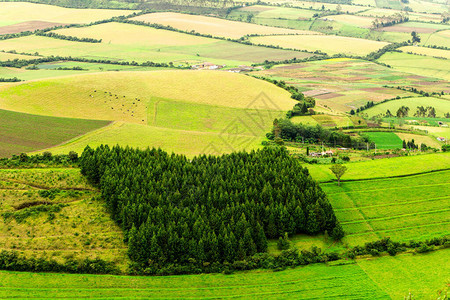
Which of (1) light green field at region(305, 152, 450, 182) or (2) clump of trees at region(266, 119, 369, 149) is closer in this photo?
(1) light green field at region(305, 152, 450, 182)

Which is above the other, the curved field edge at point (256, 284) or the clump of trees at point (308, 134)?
the clump of trees at point (308, 134)

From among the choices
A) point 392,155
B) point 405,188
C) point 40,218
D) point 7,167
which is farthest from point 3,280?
point 392,155

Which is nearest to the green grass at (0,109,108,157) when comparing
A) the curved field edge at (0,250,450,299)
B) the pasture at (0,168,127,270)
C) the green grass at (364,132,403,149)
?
the pasture at (0,168,127,270)

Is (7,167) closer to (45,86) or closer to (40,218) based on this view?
(40,218)

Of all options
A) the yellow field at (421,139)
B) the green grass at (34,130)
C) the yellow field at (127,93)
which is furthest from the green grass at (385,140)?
the green grass at (34,130)

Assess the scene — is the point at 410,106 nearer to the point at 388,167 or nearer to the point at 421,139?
the point at 421,139

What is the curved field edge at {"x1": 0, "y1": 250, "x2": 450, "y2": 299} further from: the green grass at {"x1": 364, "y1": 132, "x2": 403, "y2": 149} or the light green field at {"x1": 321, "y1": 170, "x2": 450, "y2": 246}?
the green grass at {"x1": 364, "y1": 132, "x2": 403, "y2": 149}

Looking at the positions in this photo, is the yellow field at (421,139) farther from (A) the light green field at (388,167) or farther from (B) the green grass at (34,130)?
(B) the green grass at (34,130)
